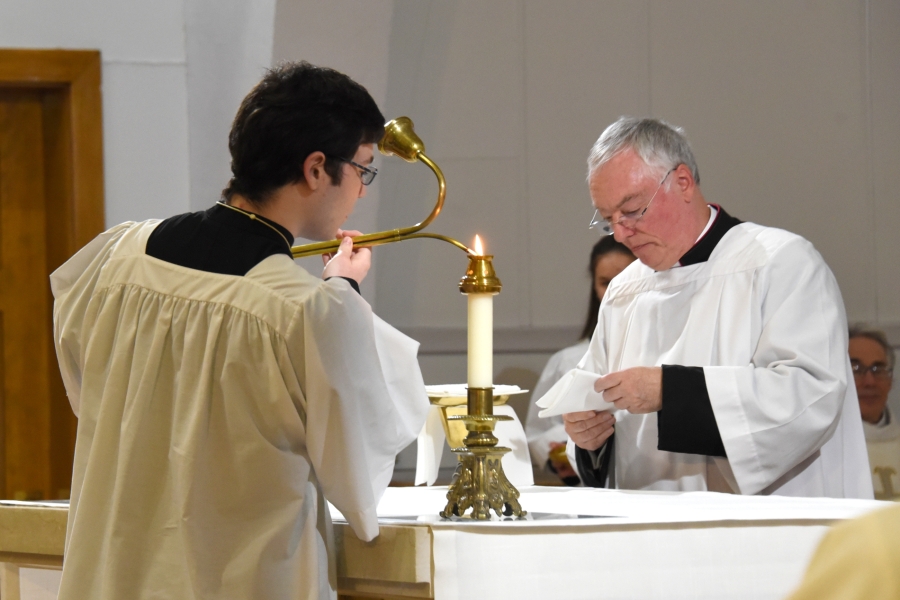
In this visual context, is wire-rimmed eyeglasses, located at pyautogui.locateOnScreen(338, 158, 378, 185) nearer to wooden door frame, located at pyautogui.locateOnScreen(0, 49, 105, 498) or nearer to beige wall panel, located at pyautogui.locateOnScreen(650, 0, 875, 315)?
wooden door frame, located at pyautogui.locateOnScreen(0, 49, 105, 498)

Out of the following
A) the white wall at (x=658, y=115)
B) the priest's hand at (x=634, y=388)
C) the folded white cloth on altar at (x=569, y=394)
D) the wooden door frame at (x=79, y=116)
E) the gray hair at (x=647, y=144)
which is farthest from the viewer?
the white wall at (x=658, y=115)

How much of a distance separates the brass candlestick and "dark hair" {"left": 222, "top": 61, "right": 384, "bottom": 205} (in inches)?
11.4

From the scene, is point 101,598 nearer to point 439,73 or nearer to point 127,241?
point 127,241

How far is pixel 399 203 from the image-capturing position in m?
4.99

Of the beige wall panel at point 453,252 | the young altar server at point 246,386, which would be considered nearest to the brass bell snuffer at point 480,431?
the young altar server at point 246,386

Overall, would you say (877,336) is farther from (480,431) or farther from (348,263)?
(348,263)

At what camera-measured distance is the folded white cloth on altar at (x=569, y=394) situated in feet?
7.54

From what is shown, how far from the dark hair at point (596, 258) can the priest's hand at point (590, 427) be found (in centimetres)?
221

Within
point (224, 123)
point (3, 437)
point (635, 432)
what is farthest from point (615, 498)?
point (3, 437)

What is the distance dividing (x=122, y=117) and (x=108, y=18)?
0.40m

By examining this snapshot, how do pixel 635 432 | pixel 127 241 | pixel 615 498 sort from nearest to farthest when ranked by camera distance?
pixel 127 241
pixel 615 498
pixel 635 432

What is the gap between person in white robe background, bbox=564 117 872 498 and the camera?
2.45m

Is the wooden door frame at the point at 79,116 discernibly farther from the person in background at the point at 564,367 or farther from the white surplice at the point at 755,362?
the white surplice at the point at 755,362

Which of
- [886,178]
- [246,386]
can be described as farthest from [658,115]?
[246,386]
